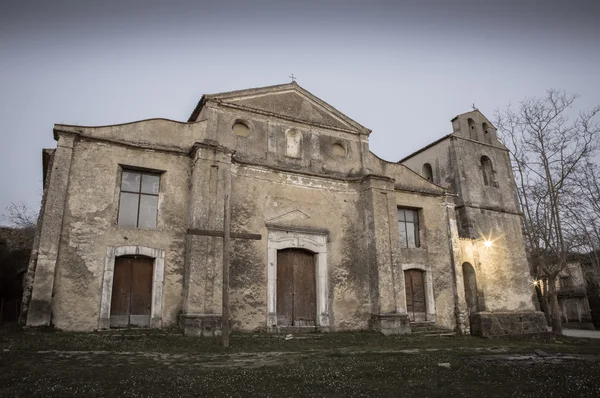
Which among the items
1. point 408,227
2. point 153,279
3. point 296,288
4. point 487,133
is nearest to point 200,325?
point 153,279

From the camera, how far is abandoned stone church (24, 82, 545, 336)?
10.7 m

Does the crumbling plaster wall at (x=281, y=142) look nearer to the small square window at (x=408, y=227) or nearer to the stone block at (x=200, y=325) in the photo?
the small square window at (x=408, y=227)

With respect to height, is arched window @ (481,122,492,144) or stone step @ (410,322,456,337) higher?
arched window @ (481,122,492,144)

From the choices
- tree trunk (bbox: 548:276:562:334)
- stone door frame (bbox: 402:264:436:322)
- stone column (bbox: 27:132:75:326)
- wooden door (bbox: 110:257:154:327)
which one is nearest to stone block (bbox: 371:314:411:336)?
stone door frame (bbox: 402:264:436:322)

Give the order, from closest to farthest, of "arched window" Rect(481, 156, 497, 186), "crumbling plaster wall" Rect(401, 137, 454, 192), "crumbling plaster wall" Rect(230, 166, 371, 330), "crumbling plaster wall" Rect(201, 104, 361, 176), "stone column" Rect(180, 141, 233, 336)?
"stone column" Rect(180, 141, 233, 336), "crumbling plaster wall" Rect(230, 166, 371, 330), "crumbling plaster wall" Rect(201, 104, 361, 176), "crumbling plaster wall" Rect(401, 137, 454, 192), "arched window" Rect(481, 156, 497, 186)

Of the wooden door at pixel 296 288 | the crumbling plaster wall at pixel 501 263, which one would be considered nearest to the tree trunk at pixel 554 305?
the crumbling plaster wall at pixel 501 263

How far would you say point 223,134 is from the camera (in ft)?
43.8

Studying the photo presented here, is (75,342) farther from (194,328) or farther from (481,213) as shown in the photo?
(481,213)

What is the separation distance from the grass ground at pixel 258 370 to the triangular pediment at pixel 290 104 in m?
8.07

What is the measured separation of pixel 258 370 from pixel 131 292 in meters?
6.09

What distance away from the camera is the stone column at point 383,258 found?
13.2m

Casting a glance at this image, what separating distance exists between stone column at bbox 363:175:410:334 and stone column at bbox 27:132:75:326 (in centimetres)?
952

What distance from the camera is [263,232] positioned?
12.8 metres

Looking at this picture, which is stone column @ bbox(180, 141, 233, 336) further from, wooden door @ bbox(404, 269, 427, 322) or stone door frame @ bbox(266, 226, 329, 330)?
wooden door @ bbox(404, 269, 427, 322)
